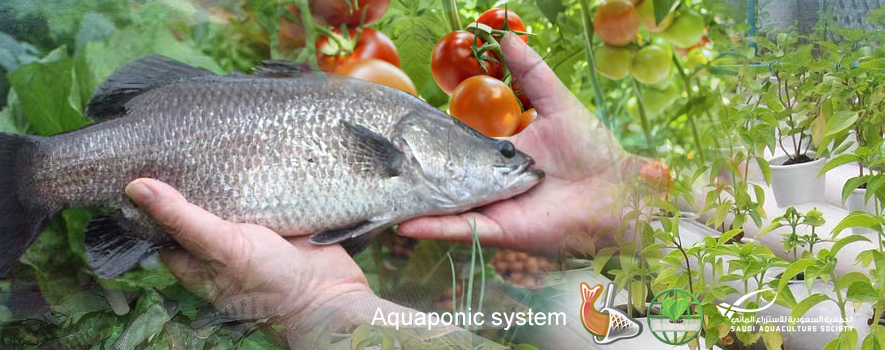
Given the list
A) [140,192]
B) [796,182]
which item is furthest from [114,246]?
[796,182]

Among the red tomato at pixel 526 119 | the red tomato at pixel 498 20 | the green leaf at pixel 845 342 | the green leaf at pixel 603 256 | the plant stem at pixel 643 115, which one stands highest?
the red tomato at pixel 498 20

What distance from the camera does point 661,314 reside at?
0.90 m

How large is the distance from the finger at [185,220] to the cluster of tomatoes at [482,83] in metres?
0.24

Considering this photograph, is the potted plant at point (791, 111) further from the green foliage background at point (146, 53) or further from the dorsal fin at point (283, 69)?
the dorsal fin at point (283, 69)

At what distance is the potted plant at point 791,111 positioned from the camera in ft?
3.07

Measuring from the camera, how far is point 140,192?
2.66ft

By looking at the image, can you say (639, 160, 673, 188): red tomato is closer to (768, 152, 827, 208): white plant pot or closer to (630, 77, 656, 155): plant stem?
(630, 77, 656, 155): plant stem

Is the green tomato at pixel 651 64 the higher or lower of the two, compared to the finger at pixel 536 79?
higher

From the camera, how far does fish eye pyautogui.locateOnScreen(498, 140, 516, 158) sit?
2.67 feet

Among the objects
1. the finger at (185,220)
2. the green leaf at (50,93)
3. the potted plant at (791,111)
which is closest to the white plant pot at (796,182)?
the potted plant at (791,111)

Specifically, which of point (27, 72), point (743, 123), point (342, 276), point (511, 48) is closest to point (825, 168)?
point (743, 123)

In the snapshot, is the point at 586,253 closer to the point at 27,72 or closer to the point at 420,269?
the point at 420,269

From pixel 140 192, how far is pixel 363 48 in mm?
252

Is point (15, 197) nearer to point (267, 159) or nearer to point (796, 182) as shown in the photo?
point (267, 159)
